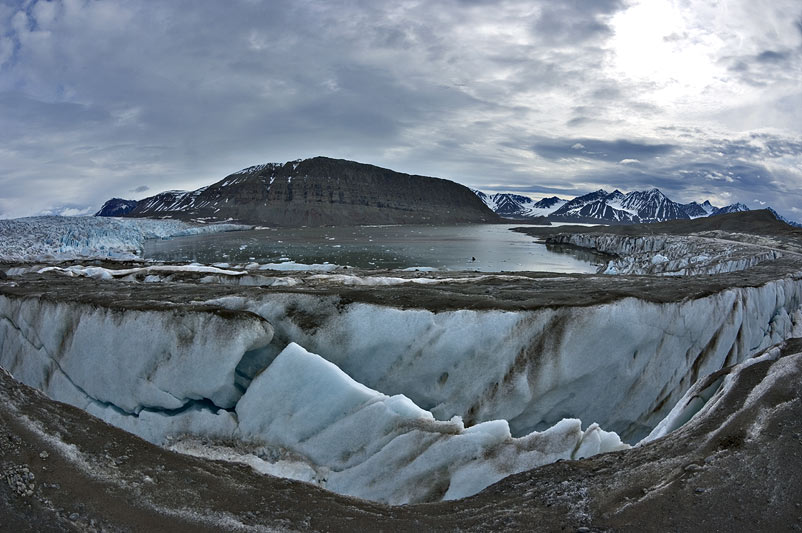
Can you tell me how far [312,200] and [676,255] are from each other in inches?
5166

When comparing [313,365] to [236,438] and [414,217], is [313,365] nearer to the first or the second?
[236,438]

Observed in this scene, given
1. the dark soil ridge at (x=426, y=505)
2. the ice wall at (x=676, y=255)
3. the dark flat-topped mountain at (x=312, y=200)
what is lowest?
the dark soil ridge at (x=426, y=505)

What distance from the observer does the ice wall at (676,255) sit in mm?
23094

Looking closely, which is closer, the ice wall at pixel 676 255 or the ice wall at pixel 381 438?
the ice wall at pixel 381 438

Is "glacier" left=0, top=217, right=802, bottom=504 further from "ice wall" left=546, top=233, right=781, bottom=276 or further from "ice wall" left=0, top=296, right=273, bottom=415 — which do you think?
"ice wall" left=546, top=233, right=781, bottom=276

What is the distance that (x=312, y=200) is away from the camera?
156 metres

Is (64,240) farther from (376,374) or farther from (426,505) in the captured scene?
(426,505)

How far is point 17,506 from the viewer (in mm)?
3816

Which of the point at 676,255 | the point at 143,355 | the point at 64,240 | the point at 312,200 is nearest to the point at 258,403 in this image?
the point at 143,355

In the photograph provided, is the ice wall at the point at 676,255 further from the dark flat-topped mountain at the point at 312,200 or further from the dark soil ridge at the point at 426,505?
the dark flat-topped mountain at the point at 312,200

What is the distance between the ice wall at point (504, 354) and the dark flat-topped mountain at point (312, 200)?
415ft

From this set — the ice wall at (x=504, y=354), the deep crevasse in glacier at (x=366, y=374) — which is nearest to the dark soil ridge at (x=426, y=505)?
the deep crevasse in glacier at (x=366, y=374)

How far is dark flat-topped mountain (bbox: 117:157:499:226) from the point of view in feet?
466

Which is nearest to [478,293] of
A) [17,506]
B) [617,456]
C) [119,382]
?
[617,456]
